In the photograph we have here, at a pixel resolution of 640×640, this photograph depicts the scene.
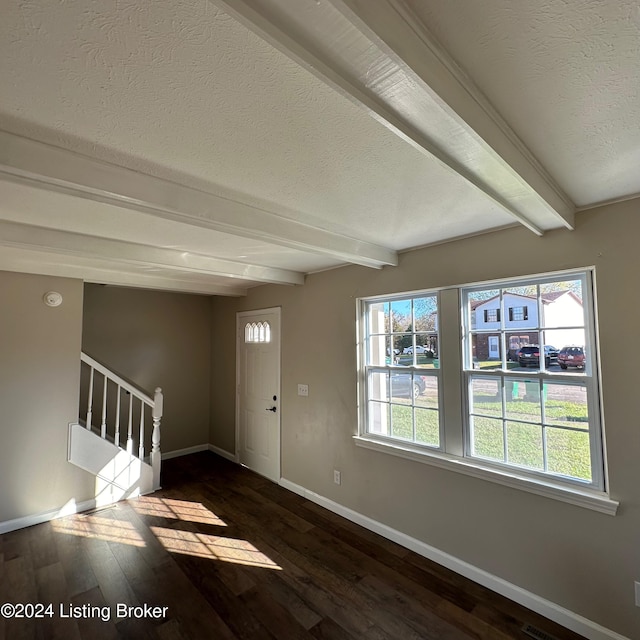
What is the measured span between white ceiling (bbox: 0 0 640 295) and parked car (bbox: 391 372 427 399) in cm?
130

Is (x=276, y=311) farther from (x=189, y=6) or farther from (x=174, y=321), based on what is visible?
(x=189, y=6)

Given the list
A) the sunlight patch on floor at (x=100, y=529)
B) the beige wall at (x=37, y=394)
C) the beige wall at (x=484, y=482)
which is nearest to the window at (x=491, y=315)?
the beige wall at (x=484, y=482)

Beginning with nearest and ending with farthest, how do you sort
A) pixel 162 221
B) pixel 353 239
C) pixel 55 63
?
pixel 55 63
pixel 162 221
pixel 353 239

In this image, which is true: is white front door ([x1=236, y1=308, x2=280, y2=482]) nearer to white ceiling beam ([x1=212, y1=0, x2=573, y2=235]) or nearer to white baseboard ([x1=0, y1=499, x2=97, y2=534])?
white baseboard ([x1=0, y1=499, x2=97, y2=534])

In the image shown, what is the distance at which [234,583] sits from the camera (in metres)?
2.26

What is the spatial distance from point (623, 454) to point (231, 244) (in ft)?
8.95

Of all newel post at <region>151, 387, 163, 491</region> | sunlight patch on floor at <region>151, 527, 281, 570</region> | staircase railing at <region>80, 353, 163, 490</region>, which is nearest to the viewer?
sunlight patch on floor at <region>151, 527, 281, 570</region>

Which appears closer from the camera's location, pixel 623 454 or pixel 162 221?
pixel 623 454

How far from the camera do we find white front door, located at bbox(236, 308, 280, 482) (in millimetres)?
3955

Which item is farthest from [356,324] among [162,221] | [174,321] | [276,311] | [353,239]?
[174,321]

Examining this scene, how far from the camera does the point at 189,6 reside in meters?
0.74

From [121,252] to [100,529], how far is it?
2.40 metres

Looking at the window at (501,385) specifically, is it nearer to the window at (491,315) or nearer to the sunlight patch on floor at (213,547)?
the window at (491,315)

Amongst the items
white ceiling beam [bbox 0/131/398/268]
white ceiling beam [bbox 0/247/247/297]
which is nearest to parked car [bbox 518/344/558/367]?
white ceiling beam [bbox 0/131/398/268]
